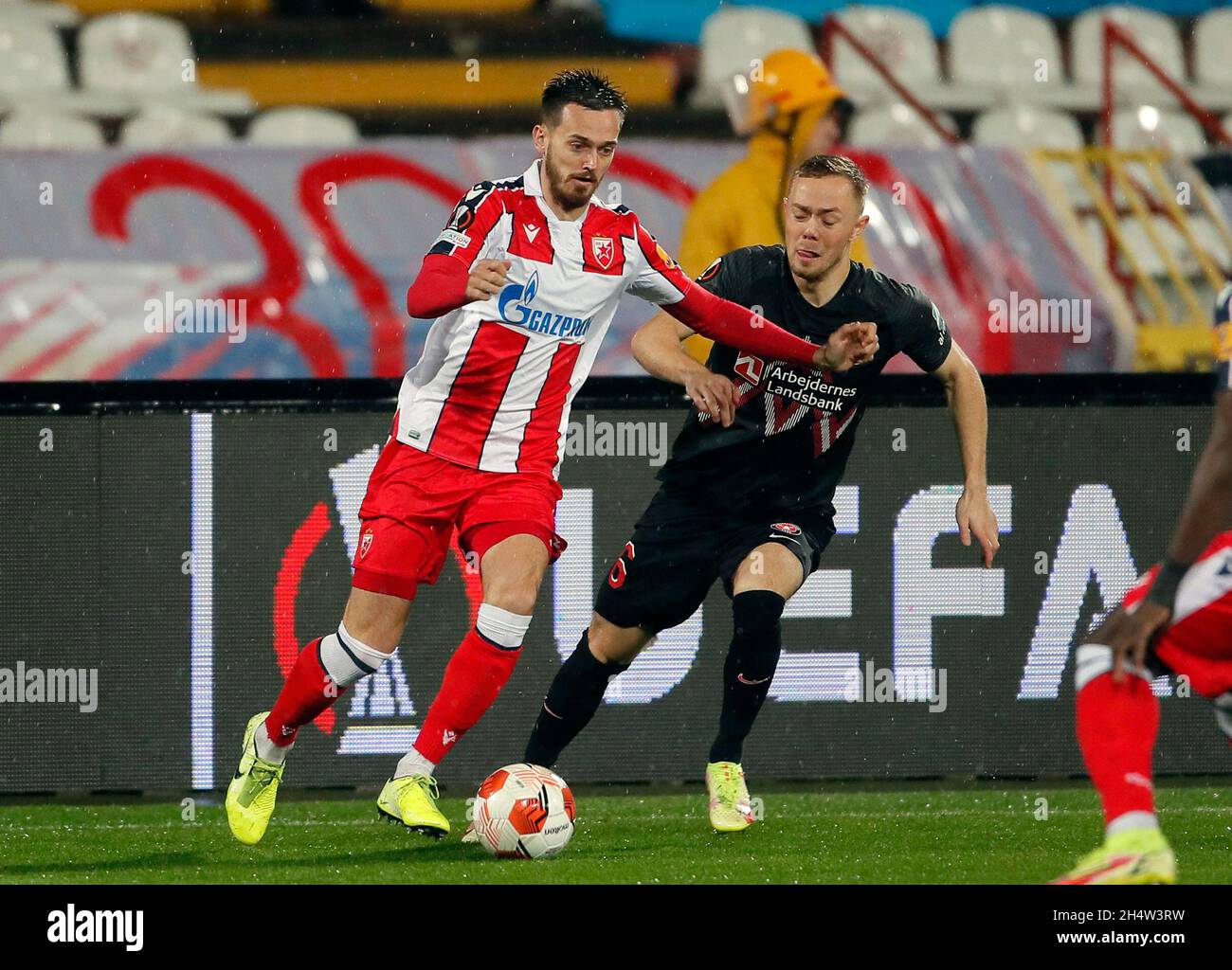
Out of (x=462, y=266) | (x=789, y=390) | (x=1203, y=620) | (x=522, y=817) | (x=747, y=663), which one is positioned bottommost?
(x=522, y=817)

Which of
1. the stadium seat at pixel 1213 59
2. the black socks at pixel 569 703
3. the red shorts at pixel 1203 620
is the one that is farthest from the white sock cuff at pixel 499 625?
the stadium seat at pixel 1213 59

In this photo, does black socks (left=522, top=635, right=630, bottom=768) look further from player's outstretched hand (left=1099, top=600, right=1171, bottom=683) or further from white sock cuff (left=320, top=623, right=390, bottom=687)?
player's outstretched hand (left=1099, top=600, right=1171, bottom=683)

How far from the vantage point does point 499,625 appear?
4.91 metres

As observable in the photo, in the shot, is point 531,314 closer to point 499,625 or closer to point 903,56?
point 499,625

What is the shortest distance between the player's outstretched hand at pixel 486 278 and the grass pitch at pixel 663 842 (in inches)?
53.8

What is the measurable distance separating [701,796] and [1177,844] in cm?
179

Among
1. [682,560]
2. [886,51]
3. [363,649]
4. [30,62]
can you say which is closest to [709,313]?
[682,560]

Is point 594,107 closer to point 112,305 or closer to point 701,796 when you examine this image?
point 701,796

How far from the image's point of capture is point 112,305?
8414mm

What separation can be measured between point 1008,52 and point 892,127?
38.8 inches

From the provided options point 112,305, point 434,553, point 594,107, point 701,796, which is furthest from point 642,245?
point 112,305

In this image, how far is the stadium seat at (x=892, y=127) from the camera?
9.65 meters

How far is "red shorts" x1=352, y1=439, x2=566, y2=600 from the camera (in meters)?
5.04
